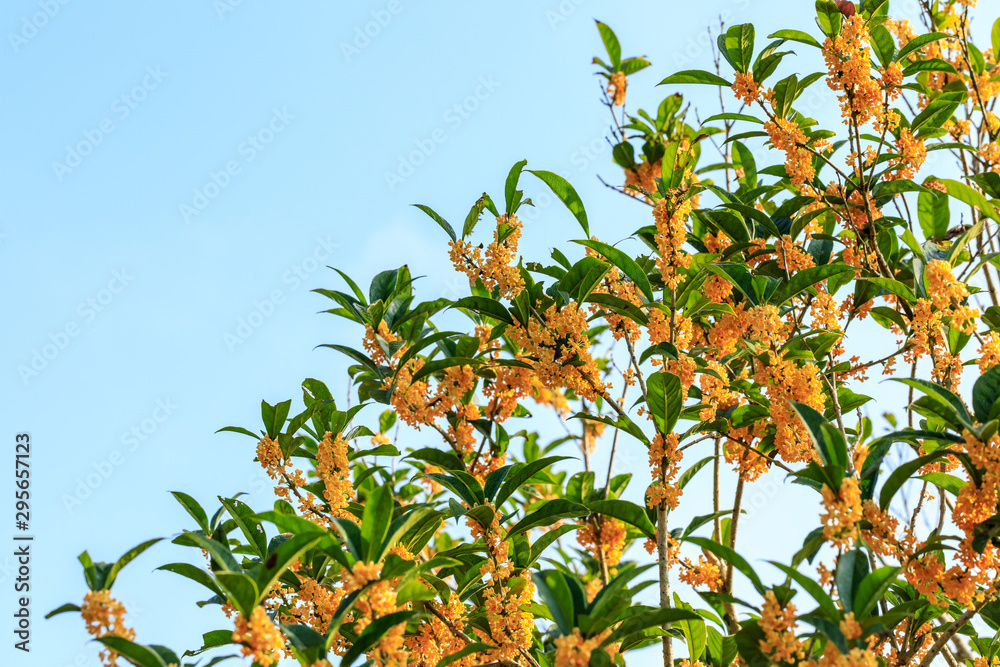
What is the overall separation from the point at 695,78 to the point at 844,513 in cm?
240

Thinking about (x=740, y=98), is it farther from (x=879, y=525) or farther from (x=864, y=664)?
(x=864, y=664)

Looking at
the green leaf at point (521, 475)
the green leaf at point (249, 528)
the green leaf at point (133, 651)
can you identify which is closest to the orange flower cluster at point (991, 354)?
the green leaf at point (521, 475)

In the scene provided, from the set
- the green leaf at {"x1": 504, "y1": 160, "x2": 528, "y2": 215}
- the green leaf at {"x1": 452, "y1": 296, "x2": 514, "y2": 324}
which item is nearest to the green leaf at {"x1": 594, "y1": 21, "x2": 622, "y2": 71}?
the green leaf at {"x1": 504, "y1": 160, "x2": 528, "y2": 215}

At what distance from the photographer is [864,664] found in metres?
1.94

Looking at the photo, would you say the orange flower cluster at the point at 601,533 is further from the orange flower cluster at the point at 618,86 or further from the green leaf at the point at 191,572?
the orange flower cluster at the point at 618,86

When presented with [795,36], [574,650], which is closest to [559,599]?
[574,650]

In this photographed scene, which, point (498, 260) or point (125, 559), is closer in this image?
point (125, 559)

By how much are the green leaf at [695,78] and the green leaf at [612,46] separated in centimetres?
231

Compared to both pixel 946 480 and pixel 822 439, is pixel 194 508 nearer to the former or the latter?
pixel 822 439

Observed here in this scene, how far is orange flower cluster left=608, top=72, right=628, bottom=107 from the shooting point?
5.72 metres

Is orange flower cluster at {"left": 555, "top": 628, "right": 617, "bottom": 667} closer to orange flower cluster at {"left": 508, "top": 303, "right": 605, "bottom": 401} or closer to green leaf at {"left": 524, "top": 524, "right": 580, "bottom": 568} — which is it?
green leaf at {"left": 524, "top": 524, "right": 580, "bottom": 568}

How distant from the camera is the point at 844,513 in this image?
2168 mm

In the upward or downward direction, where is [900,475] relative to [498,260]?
downward

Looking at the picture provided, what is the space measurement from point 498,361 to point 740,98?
171 centimetres
